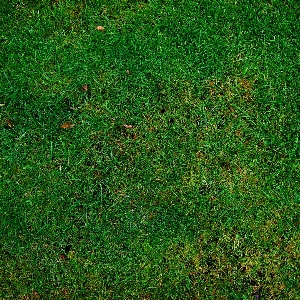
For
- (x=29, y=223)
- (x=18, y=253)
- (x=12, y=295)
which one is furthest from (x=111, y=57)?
(x=12, y=295)

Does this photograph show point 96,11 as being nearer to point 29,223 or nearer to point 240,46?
point 240,46

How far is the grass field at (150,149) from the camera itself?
3.74 meters

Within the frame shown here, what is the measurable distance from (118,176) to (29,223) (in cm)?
90

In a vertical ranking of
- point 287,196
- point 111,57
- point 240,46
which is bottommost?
point 287,196

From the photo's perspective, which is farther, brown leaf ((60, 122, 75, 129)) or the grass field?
brown leaf ((60, 122, 75, 129))

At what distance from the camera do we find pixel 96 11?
13.4ft

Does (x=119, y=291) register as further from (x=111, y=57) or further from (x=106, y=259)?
(x=111, y=57)

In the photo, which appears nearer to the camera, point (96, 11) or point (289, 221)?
point (289, 221)

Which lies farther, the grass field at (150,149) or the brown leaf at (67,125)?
the brown leaf at (67,125)

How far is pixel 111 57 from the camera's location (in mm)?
3994

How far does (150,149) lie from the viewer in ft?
12.7

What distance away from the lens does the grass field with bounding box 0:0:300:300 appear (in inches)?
147

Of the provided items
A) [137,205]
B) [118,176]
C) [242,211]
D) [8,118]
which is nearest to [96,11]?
[8,118]

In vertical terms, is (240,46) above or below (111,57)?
above
